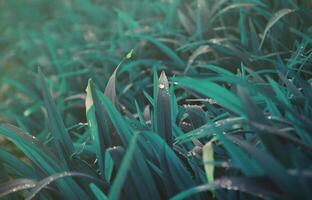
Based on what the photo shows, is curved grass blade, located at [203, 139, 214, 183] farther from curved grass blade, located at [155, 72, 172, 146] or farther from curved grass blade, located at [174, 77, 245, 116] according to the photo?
curved grass blade, located at [155, 72, 172, 146]

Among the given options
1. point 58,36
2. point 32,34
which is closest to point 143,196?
point 58,36

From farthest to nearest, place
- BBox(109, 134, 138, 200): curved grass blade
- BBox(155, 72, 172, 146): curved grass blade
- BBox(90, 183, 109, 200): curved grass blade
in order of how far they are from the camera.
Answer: BBox(155, 72, 172, 146): curved grass blade
BBox(90, 183, 109, 200): curved grass blade
BBox(109, 134, 138, 200): curved grass blade

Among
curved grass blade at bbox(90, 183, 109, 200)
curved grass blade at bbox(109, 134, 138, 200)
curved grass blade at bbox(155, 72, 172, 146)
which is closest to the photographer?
curved grass blade at bbox(109, 134, 138, 200)

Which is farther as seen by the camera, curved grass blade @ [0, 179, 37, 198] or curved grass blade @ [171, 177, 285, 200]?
curved grass blade @ [0, 179, 37, 198]

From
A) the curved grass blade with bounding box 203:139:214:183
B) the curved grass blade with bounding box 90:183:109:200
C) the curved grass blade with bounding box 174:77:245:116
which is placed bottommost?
the curved grass blade with bounding box 90:183:109:200

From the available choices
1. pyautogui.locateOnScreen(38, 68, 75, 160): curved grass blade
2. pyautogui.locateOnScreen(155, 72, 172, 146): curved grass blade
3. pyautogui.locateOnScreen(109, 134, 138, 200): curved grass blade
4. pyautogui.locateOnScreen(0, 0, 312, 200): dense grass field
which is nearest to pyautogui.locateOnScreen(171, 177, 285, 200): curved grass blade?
pyautogui.locateOnScreen(0, 0, 312, 200): dense grass field

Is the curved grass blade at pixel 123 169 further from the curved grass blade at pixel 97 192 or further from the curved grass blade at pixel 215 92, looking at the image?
the curved grass blade at pixel 215 92

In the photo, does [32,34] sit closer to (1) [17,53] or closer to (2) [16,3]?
(1) [17,53]

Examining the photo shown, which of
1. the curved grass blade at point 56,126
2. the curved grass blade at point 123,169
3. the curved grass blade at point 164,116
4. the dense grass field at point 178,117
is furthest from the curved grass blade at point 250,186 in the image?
the curved grass blade at point 56,126

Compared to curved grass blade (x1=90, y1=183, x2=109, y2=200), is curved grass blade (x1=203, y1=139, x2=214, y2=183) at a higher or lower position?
higher

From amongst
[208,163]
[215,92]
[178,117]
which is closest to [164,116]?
[178,117]
